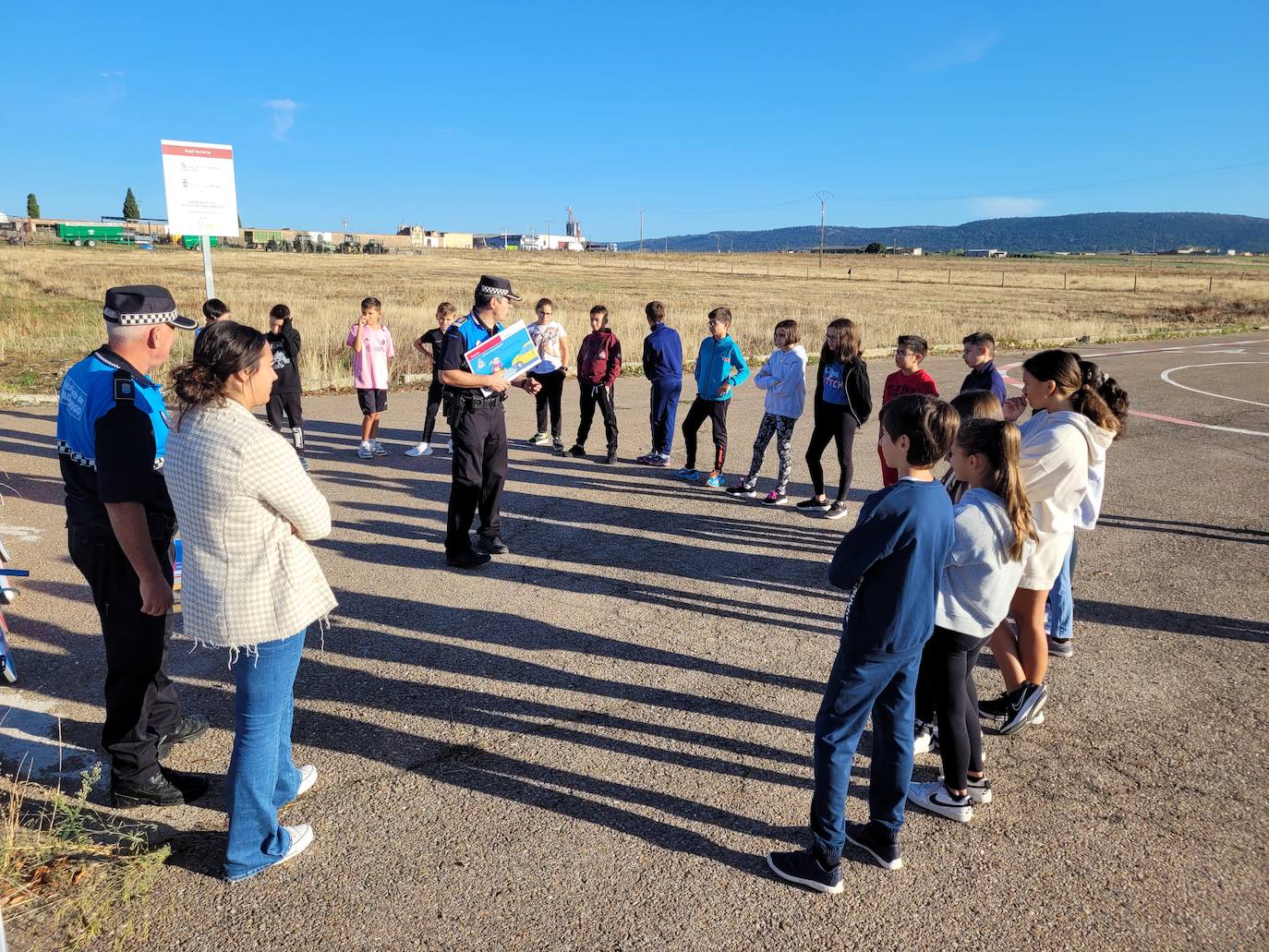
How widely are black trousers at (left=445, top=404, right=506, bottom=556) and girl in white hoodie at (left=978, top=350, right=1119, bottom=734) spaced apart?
3691mm

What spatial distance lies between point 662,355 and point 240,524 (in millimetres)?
7050

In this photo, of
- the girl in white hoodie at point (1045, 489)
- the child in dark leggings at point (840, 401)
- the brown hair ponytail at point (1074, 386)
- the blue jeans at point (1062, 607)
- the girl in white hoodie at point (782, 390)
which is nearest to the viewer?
the girl in white hoodie at point (1045, 489)

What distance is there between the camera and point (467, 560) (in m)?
6.39

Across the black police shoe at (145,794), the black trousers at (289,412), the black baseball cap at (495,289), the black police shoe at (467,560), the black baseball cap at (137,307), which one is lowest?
the black police shoe at (145,794)

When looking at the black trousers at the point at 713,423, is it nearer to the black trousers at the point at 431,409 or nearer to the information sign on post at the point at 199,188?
the black trousers at the point at 431,409

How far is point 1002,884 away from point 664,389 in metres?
7.14

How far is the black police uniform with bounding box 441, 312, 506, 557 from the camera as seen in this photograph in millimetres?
6129

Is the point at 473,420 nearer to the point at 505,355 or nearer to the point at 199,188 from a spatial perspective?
the point at 505,355

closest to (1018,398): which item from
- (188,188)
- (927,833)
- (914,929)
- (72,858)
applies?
(927,833)

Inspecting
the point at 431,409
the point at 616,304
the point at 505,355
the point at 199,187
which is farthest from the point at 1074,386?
the point at 616,304

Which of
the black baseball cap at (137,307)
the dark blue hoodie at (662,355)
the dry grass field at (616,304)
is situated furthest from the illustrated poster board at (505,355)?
the dry grass field at (616,304)

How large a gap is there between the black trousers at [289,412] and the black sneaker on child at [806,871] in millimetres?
7645

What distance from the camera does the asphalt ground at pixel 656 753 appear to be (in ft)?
9.71

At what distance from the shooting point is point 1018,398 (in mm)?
5500
